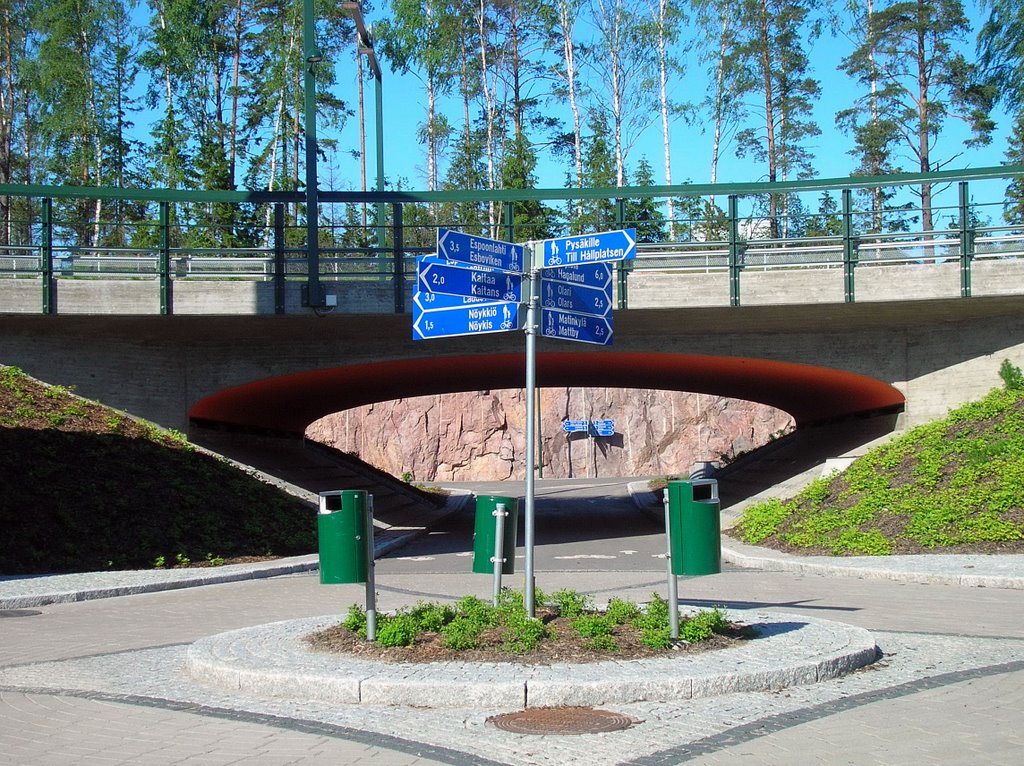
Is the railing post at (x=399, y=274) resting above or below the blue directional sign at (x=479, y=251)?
above

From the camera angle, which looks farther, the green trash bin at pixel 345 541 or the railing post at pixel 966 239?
the railing post at pixel 966 239

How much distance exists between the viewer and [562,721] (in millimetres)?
6133

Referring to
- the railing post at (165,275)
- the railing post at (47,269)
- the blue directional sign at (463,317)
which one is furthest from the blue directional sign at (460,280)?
the railing post at (47,269)

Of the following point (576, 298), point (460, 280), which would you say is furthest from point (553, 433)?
point (460, 280)

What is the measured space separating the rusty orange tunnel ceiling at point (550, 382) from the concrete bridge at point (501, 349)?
0.14m

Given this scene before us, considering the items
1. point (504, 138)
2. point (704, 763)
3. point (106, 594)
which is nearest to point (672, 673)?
point (704, 763)

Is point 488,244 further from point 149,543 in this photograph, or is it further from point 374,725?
point 149,543

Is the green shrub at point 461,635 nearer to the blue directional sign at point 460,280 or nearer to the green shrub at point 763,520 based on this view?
the blue directional sign at point 460,280

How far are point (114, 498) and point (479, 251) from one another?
434 inches

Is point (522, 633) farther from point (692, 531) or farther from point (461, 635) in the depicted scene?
point (692, 531)

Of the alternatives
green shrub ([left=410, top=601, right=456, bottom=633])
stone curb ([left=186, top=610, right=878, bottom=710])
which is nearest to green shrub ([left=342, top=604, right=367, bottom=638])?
green shrub ([left=410, top=601, right=456, bottom=633])

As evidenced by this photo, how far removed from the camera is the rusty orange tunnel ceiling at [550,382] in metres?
23.5

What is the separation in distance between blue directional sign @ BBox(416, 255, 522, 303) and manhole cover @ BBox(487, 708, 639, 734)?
11.0 feet

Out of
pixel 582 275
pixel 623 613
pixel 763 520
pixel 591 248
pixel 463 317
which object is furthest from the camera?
pixel 763 520
